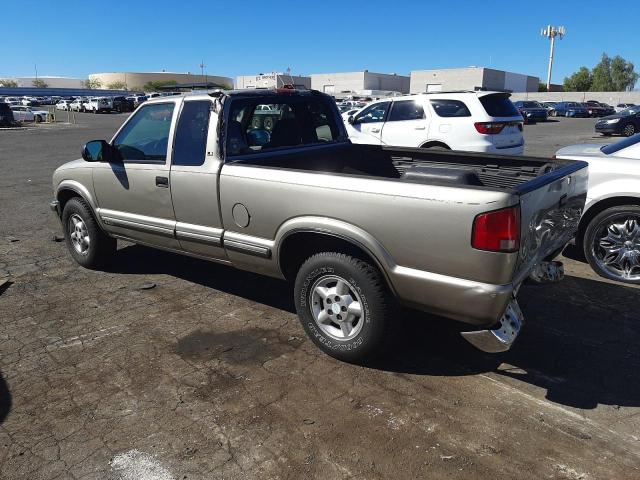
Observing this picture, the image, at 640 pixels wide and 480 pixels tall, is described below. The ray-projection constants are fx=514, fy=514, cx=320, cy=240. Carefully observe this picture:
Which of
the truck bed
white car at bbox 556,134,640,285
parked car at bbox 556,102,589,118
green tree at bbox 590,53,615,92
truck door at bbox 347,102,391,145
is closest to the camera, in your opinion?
the truck bed

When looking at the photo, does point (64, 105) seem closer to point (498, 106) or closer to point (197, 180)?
point (498, 106)

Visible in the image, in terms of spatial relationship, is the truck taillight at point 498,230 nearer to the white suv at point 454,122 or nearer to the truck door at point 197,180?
the truck door at point 197,180

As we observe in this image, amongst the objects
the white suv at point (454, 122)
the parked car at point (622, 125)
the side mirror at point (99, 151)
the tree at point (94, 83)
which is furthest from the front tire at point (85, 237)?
the tree at point (94, 83)

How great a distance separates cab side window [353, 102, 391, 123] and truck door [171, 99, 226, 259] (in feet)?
21.1

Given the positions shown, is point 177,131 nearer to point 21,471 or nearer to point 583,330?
point 21,471

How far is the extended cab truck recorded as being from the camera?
292 centimetres

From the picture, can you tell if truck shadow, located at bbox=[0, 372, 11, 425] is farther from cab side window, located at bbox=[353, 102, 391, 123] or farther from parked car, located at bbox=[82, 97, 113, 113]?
parked car, located at bbox=[82, 97, 113, 113]

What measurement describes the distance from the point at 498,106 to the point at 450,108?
86 cm

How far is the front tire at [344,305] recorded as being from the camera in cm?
332

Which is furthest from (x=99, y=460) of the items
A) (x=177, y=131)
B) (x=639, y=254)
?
(x=639, y=254)

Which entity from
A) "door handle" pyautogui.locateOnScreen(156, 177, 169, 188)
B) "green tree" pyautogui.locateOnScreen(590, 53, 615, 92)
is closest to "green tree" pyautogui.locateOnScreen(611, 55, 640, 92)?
"green tree" pyautogui.locateOnScreen(590, 53, 615, 92)

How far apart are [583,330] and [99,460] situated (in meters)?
3.61

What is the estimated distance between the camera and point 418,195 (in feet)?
9.73

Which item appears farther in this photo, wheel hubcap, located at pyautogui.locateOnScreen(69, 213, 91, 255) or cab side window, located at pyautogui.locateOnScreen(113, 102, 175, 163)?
wheel hubcap, located at pyautogui.locateOnScreen(69, 213, 91, 255)
